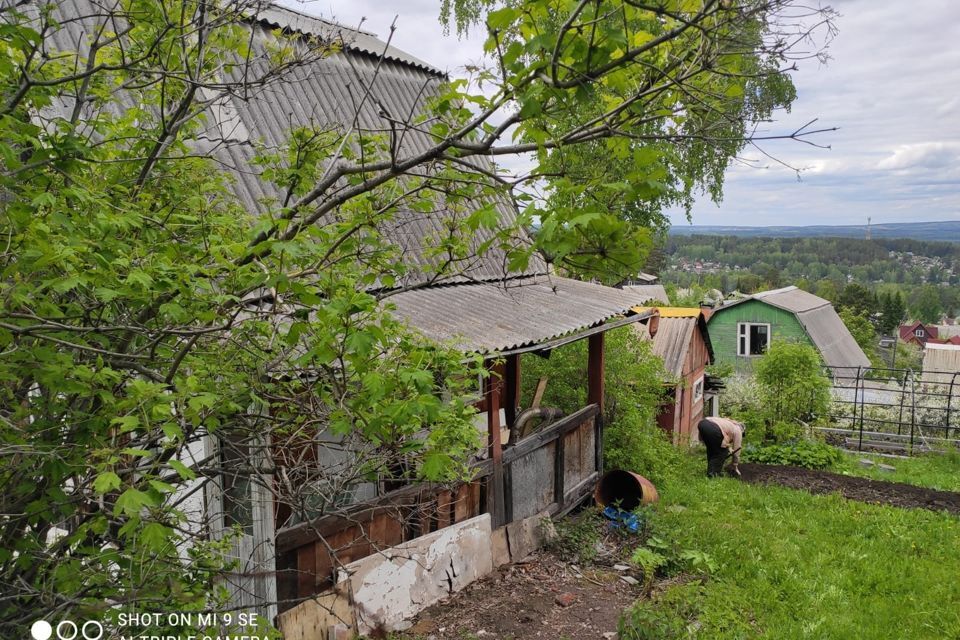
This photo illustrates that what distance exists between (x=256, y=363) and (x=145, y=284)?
86 cm

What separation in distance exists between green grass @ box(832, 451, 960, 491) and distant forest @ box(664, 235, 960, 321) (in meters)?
79.6

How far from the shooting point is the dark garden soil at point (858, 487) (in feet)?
35.2

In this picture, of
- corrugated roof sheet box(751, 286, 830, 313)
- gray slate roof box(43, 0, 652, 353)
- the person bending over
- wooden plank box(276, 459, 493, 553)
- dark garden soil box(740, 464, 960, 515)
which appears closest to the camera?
wooden plank box(276, 459, 493, 553)

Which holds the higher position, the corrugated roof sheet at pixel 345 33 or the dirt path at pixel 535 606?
the corrugated roof sheet at pixel 345 33

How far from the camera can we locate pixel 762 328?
35062 millimetres

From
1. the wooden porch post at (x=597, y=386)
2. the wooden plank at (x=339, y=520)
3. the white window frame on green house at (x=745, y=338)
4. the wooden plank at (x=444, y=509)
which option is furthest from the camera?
the white window frame on green house at (x=745, y=338)

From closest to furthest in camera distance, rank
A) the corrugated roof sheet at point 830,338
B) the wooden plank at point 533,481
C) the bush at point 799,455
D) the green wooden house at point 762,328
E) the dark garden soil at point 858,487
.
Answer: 1. the wooden plank at point 533,481
2. the dark garden soil at point 858,487
3. the bush at point 799,455
4. the green wooden house at point 762,328
5. the corrugated roof sheet at point 830,338

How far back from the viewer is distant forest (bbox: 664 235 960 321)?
105m

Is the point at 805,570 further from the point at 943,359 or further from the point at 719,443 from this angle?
the point at 943,359

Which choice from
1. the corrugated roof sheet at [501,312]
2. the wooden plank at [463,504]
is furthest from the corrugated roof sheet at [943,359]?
the wooden plank at [463,504]

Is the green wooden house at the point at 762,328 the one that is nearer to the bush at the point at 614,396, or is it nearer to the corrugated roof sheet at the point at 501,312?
the bush at the point at 614,396

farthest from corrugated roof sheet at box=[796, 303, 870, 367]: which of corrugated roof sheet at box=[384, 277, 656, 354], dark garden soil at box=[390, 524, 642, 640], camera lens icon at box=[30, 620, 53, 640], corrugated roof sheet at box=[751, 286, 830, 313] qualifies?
camera lens icon at box=[30, 620, 53, 640]

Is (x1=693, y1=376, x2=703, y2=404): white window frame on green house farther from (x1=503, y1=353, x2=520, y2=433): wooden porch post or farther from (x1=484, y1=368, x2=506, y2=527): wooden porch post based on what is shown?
(x1=484, y1=368, x2=506, y2=527): wooden porch post

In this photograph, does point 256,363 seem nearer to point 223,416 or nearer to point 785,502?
point 223,416
